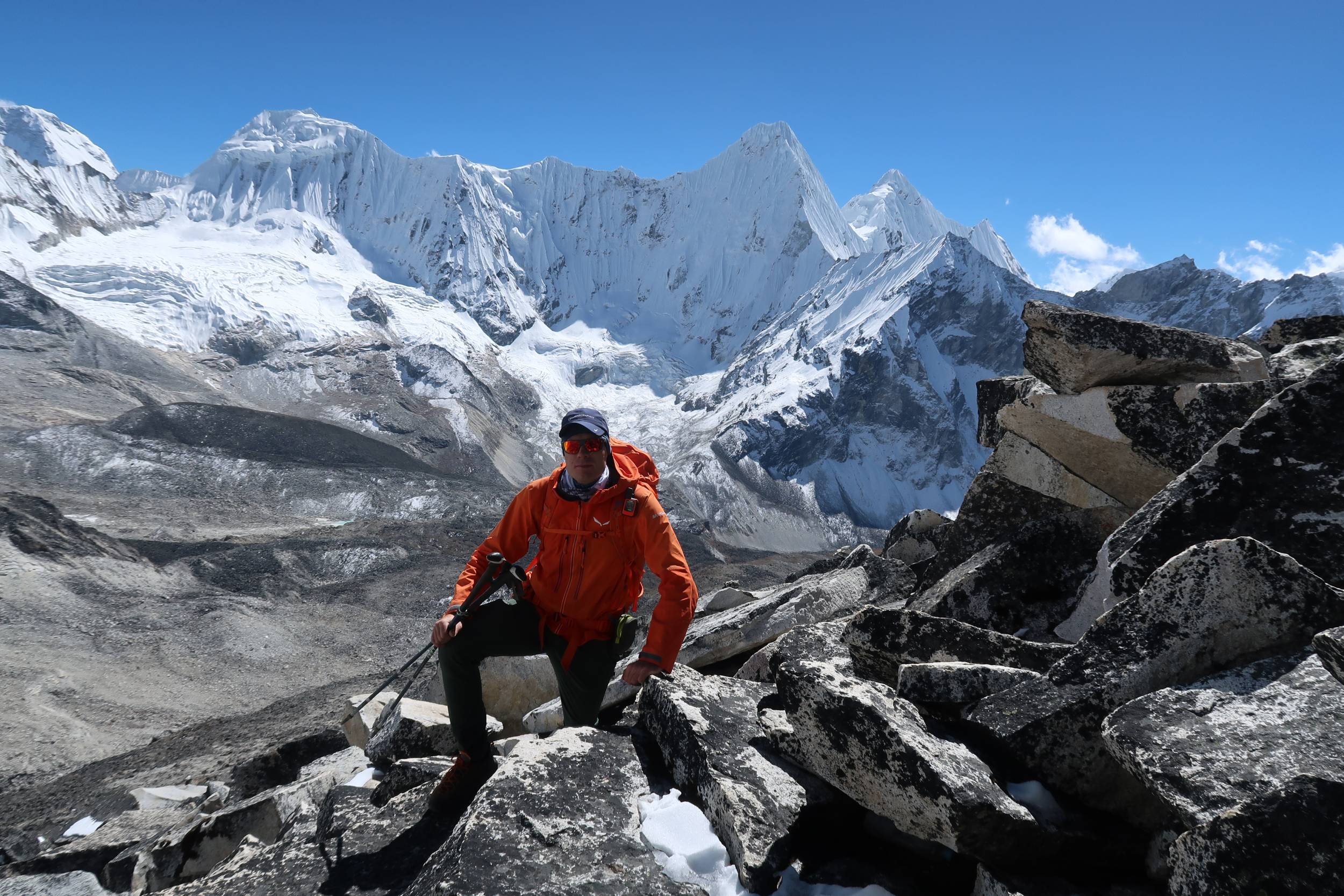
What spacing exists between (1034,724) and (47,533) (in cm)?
4257

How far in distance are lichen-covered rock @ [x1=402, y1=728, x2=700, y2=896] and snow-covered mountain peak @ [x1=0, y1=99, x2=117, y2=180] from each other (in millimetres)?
193644

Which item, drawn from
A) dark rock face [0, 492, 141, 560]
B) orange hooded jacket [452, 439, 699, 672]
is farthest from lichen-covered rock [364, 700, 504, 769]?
dark rock face [0, 492, 141, 560]

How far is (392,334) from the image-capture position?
142500mm

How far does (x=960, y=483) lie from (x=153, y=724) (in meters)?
139

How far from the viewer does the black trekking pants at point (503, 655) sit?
4.33m

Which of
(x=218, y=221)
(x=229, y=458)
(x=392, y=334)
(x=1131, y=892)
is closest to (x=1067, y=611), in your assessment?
(x=1131, y=892)

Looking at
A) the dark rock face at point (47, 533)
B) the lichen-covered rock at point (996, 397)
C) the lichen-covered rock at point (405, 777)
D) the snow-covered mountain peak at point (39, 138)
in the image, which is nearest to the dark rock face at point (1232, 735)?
the lichen-covered rock at point (405, 777)

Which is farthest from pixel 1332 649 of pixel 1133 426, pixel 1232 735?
pixel 1133 426

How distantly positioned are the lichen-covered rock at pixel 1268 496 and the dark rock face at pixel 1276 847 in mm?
1497

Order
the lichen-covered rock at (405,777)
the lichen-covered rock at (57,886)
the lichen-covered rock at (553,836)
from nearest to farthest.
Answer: the lichen-covered rock at (553,836), the lichen-covered rock at (405,777), the lichen-covered rock at (57,886)

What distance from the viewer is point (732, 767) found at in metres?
3.70

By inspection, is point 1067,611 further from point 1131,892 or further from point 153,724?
point 153,724

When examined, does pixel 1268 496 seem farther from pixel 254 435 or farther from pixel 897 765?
pixel 254 435

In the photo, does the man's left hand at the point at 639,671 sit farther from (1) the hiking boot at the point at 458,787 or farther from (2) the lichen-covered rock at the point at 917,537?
(2) the lichen-covered rock at the point at 917,537
